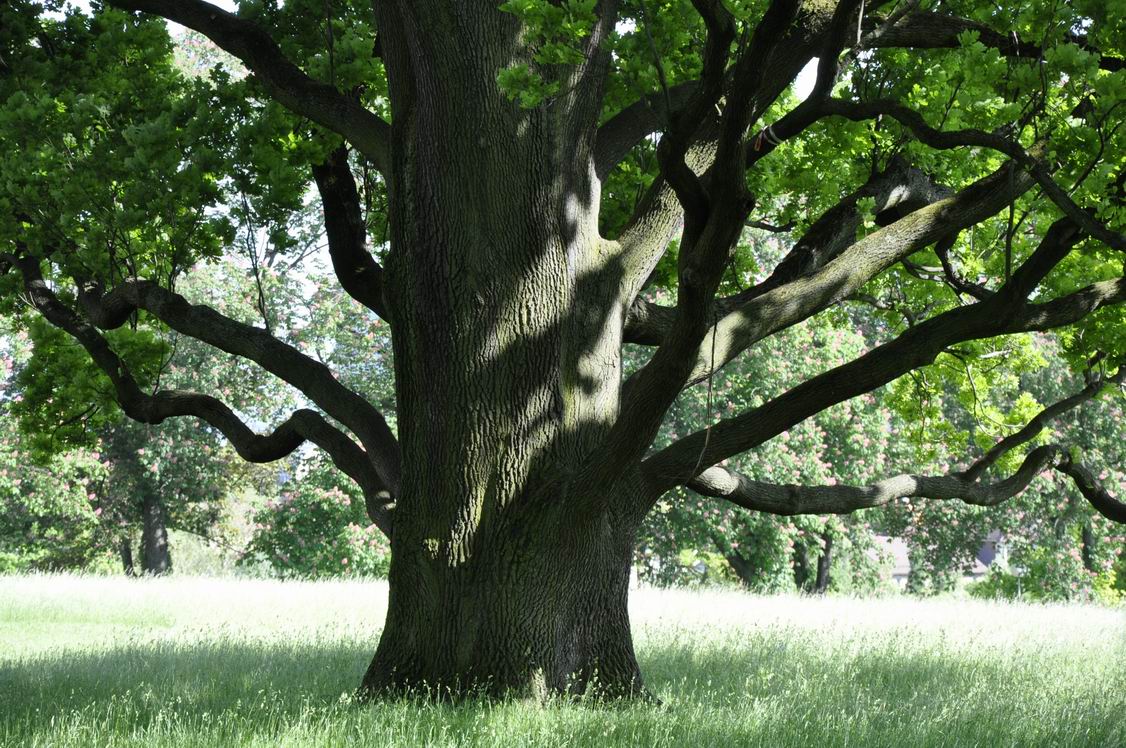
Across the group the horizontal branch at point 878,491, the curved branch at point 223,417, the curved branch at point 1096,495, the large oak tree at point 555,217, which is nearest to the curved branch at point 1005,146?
the large oak tree at point 555,217

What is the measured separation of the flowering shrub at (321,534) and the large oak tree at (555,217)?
18.2m

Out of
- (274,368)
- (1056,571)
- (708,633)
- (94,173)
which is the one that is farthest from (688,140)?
(1056,571)

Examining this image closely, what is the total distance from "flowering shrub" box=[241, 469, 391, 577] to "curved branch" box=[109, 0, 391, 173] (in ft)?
65.4

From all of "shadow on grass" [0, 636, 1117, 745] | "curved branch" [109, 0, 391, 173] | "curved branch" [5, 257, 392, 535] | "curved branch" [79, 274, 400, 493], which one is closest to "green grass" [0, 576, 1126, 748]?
"shadow on grass" [0, 636, 1117, 745]

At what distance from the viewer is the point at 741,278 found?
12070 millimetres

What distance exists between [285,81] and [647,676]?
18.1 feet

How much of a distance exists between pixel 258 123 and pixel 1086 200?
6247 millimetres

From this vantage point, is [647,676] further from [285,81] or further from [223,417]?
[285,81]

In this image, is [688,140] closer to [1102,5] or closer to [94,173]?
[1102,5]

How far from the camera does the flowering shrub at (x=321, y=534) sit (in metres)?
27.6

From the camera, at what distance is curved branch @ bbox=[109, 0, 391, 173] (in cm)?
785

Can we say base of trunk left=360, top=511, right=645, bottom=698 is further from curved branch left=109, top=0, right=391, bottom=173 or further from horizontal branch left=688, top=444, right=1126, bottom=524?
curved branch left=109, top=0, right=391, bottom=173

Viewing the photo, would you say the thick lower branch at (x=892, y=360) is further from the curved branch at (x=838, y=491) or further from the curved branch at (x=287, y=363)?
the curved branch at (x=287, y=363)

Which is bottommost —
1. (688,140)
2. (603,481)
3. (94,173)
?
(603,481)
